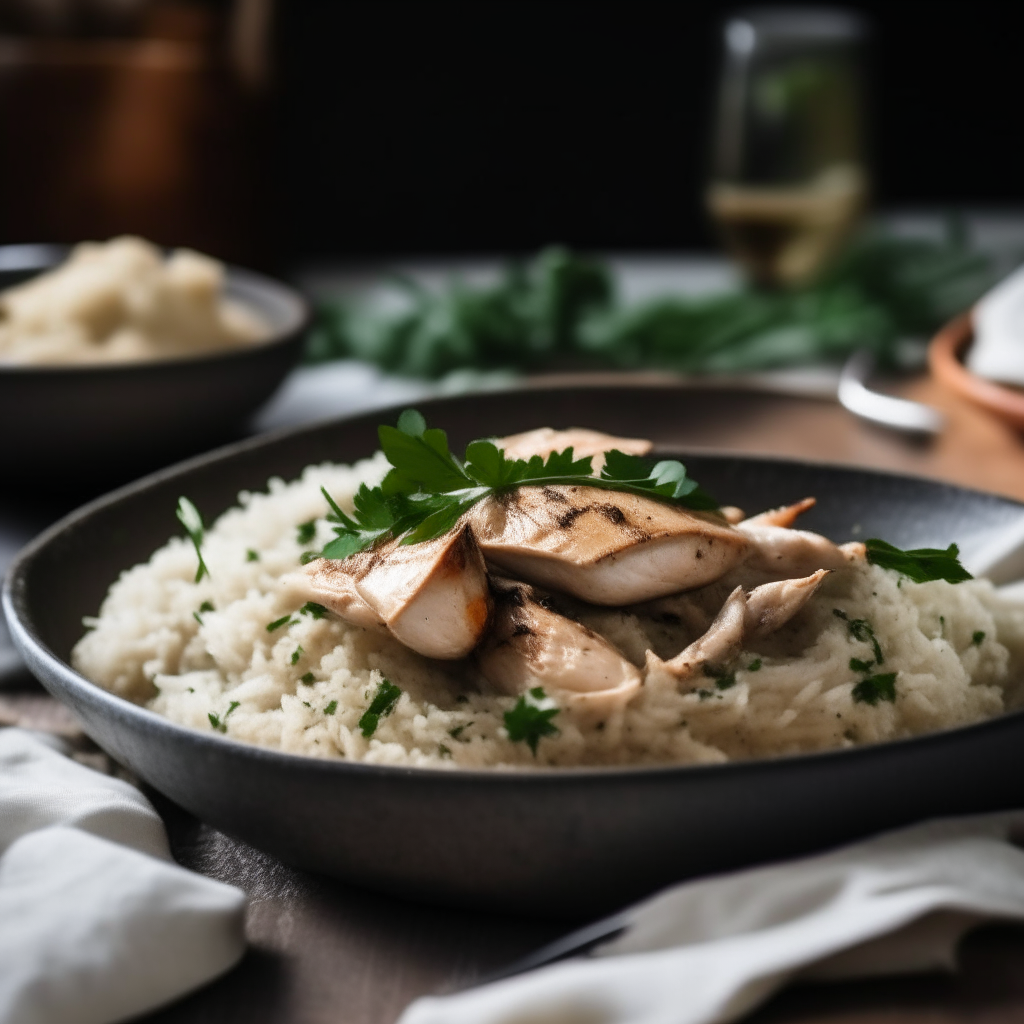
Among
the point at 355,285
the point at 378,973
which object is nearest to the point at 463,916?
the point at 378,973

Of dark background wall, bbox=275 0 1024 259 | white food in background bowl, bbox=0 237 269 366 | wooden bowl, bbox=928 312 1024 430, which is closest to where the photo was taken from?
wooden bowl, bbox=928 312 1024 430

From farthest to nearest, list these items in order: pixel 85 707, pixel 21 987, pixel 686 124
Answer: pixel 686 124, pixel 85 707, pixel 21 987

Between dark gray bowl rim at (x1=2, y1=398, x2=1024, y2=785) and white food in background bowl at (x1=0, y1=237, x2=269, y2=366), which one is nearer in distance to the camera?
dark gray bowl rim at (x1=2, y1=398, x2=1024, y2=785)

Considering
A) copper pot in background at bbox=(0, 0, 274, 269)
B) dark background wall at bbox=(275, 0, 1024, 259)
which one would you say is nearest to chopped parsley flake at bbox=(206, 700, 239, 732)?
copper pot in background at bbox=(0, 0, 274, 269)

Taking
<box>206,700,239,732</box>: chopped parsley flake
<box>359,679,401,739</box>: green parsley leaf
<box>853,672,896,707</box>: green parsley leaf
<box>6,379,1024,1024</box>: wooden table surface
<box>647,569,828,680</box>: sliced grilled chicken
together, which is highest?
<box>647,569,828,680</box>: sliced grilled chicken

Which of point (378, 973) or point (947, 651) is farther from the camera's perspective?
point (947, 651)

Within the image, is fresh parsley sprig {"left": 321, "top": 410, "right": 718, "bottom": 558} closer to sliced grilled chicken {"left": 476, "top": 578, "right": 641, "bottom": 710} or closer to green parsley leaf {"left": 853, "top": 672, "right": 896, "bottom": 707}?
sliced grilled chicken {"left": 476, "top": 578, "right": 641, "bottom": 710}

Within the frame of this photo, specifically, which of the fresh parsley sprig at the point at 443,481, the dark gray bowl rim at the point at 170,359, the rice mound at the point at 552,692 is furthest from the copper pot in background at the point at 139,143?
the fresh parsley sprig at the point at 443,481

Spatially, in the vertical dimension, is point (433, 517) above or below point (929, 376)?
above

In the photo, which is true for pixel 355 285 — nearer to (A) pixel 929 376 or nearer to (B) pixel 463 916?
(A) pixel 929 376
